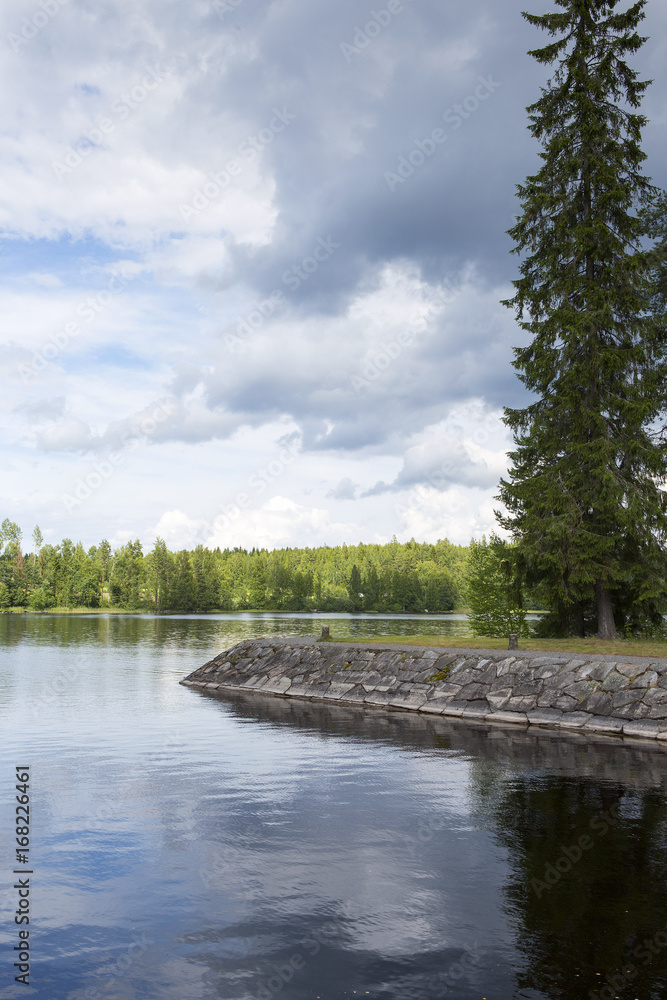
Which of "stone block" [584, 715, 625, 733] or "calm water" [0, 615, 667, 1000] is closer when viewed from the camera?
"calm water" [0, 615, 667, 1000]

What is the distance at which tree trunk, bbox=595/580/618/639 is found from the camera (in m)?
25.2

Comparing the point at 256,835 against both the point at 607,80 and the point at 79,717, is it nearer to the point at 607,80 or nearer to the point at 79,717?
the point at 79,717

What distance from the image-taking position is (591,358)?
1024 inches

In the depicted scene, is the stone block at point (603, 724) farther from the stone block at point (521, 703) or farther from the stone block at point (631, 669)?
the stone block at point (521, 703)

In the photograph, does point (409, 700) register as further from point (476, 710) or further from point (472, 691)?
point (476, 710)

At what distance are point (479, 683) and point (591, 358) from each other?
13360mm

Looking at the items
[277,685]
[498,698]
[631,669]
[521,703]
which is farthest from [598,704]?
[277,685]

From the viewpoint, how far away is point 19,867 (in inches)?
361

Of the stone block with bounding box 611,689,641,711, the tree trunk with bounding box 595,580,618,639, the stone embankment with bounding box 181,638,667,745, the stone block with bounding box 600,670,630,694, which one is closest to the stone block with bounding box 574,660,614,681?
the stone embankment with bounding box 181,638,667,745

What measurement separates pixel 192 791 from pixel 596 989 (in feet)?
28.4

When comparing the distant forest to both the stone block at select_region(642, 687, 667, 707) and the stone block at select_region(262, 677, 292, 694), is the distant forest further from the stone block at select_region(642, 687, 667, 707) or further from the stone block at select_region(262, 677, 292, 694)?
the stone block at select_region(642, 687, 667, 707)

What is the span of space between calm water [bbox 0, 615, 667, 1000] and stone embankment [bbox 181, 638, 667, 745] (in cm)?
176

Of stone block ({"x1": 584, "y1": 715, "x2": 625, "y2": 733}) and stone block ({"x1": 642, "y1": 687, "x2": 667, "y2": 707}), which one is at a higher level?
stone block ({"x1": 642, "y1": 687, "x2": 667, "y2": 707})

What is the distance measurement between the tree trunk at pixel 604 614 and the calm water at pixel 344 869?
30.3 ft
